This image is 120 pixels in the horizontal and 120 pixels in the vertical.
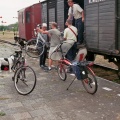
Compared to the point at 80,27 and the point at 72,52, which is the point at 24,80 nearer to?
the point at 72,52

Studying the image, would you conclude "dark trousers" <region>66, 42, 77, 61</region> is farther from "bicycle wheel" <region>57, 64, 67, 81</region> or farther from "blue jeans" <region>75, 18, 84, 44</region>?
"bicycle wheel" <region>57, 64, 67, 81</region>

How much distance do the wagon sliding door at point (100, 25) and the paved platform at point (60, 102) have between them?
1.30 meters

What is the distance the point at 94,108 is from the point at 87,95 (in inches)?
39.3

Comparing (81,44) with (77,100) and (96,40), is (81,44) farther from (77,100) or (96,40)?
(77,100)

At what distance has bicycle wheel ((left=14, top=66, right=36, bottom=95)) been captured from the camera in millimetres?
7035

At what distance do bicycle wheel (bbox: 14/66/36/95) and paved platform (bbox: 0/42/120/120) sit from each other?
15 centimetres

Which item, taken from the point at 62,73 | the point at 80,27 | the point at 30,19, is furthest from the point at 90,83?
the point at 30,19

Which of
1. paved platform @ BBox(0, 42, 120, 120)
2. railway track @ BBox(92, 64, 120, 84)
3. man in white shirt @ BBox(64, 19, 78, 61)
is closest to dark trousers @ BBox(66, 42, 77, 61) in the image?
man in white shirt @ BBox(64, 19, 78, 61)

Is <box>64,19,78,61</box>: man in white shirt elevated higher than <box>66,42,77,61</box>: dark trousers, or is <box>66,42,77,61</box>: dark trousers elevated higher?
<box>64,19,78,61</box>: man in white shirt

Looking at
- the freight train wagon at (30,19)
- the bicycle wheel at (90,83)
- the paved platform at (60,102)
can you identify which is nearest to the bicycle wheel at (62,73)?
the paved platform at (60,102)

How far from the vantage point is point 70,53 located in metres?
9.88

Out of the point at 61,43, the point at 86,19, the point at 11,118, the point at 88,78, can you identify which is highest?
the point at 86,19

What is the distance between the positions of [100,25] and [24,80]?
3248 millimetres

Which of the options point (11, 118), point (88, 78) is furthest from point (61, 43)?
point (11, 118)
